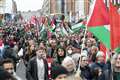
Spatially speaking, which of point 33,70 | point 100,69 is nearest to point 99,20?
point 100,69

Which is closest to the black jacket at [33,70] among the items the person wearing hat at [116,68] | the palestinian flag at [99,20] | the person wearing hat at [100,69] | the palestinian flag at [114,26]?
the person wearing hat at [100,69]

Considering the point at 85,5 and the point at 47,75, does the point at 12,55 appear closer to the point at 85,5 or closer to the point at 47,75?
the point at 47,75

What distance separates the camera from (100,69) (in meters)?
9.62

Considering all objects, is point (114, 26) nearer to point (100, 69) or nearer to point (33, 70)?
point (100, 69)

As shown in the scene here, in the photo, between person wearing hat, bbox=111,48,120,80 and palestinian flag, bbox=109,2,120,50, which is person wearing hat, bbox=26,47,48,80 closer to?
palestinian flag, bbox=109,2,120,50

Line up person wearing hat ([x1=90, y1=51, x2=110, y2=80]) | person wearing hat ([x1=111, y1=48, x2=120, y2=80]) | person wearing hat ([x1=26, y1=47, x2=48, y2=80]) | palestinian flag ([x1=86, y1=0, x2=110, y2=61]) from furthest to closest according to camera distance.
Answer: person wearing hat ([x1=26, y1=47, x2=48, y2=80]) → palestinian flag ([x1=86, y1=0, x2=110, y2=61]) → person wearing hat ([x1=90, y1=51, x2=110, y2=80]) → person wearing hat ([x1=111, y1=48, x2=120, y2=80])

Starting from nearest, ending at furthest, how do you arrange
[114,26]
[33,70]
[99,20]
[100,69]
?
1. [114,26]
2. [100,69]
3. [99,20]
4. [33,70]

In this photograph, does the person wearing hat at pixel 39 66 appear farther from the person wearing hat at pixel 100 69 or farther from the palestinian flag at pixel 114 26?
the palestinian flag at pixel 114 26

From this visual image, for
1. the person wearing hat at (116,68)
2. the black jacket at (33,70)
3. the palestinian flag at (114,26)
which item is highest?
the palestinian flag at (114,26)

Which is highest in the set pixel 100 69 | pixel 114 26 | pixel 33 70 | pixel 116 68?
pixel 114 26

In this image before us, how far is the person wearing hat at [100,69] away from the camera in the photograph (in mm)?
8945

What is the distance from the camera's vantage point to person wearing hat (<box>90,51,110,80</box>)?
8.95 m

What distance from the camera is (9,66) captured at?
6648 millimetres

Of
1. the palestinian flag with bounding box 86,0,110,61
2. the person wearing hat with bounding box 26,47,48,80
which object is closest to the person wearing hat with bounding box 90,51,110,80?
the palestinian flag with bounding box 86,0,110,61
